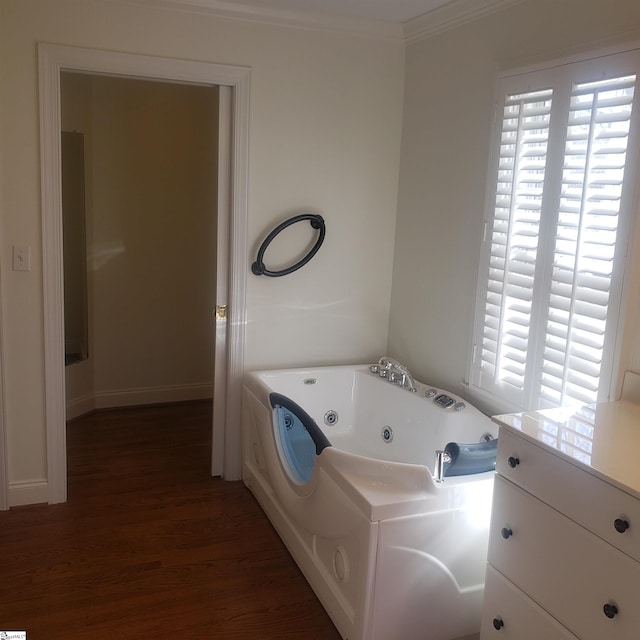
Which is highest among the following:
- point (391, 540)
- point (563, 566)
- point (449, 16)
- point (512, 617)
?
point (449, 16)

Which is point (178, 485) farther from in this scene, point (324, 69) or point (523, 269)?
point (324, 69)

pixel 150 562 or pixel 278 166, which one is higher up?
pixel 278 166

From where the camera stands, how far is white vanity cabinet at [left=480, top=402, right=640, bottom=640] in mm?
1582

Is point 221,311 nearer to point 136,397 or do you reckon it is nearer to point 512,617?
point 136,397

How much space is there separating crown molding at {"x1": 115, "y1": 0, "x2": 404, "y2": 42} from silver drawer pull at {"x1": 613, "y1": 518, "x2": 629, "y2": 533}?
2667 millimetres

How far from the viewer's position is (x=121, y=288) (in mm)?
4574

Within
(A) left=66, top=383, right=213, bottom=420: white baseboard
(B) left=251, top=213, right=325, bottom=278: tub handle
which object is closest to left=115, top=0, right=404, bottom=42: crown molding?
(B) left=251, top=213, right=325, bottom=278: tub handle

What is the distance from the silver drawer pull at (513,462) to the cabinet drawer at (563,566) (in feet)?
0.20

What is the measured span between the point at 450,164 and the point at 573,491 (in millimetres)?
1865

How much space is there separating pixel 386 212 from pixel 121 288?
2.00 m

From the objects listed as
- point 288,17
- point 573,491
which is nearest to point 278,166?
point 288,17

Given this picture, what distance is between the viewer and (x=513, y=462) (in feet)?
6.32

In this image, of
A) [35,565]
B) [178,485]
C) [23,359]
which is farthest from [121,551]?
[23,359]

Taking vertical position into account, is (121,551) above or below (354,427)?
below
